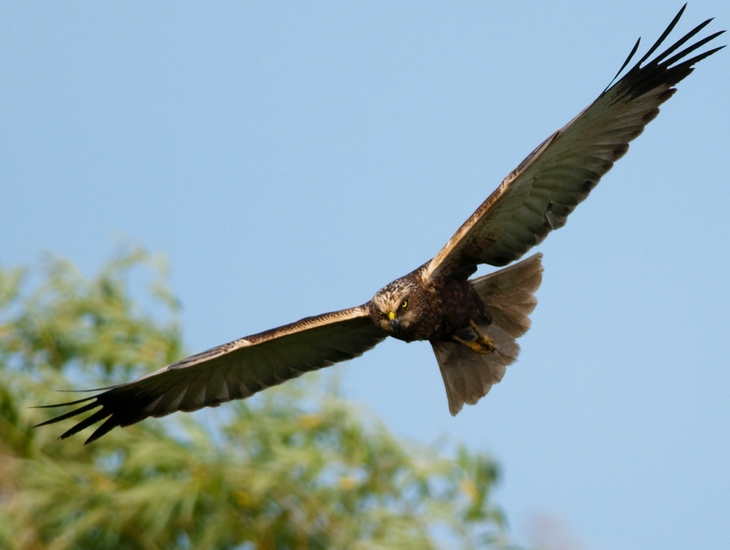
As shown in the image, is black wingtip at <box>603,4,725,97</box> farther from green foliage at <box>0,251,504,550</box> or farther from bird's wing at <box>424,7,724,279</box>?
green foliage at <box>0,251,504,550</box>

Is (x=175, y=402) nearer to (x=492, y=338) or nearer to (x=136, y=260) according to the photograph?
(x=492, y=338)

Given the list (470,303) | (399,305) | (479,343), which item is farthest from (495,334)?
(399,305)

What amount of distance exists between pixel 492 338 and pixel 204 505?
13.6 ft

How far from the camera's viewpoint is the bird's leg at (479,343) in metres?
7.04

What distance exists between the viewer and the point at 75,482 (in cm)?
1039

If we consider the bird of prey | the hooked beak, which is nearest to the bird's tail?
the bird of prey

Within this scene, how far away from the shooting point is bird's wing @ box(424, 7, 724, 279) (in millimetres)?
6348

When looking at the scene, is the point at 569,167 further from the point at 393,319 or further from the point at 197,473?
the point at 197,473

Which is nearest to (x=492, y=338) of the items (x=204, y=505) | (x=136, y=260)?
(x=204, y=505)

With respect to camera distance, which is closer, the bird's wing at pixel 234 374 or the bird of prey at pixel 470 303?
the bird of prey at pixel 470 303

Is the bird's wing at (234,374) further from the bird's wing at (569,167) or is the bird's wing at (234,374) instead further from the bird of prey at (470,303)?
the bird's wing at (569,167)

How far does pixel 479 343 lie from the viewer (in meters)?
7.09

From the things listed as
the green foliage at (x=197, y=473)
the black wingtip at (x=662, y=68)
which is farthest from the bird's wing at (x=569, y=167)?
the green foliage at (x=197, y=473)

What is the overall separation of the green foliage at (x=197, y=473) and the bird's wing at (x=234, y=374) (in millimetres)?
2153
